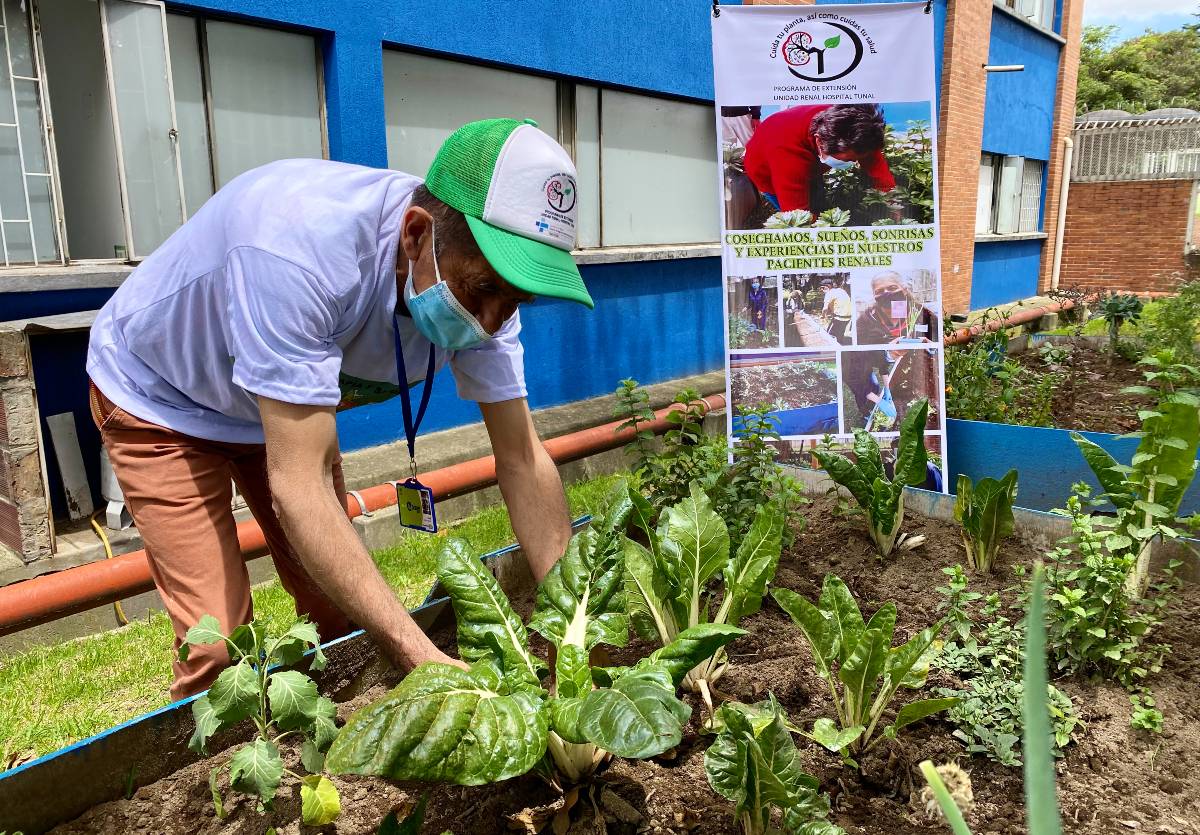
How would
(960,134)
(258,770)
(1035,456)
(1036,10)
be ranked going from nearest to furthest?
(258,770), (1035,456), (960,134), (1036,10)

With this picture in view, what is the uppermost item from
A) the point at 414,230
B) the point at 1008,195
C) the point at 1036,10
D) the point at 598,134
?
the point at 1036,10

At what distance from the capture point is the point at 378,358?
2.17 metres

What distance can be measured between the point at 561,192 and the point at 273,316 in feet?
2.10

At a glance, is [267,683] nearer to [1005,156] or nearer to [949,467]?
[949,467]

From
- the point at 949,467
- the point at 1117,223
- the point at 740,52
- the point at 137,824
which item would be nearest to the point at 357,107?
the point at 740,52

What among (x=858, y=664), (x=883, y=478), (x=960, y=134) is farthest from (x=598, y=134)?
(x=960, y=134)

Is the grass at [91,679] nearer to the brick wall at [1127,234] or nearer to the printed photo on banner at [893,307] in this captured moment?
the printed photo on banner at [893,307]

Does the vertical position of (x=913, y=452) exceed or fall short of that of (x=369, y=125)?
it falls short

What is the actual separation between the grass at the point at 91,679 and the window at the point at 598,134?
8.04ft

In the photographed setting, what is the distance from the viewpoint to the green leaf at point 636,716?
1.31 metres

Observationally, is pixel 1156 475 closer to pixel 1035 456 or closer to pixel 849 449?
pixel 1035 456

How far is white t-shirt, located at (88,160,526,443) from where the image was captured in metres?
1.73

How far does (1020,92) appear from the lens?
44.1 feet

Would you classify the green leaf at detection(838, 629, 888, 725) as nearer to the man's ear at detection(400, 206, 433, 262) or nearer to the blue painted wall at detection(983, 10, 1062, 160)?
the man's ear at detection(400, 206, 433, 262)
